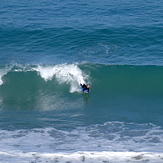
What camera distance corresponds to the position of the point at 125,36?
125ft

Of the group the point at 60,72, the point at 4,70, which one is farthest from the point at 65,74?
the point at 4,70

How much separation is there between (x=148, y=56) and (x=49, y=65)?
9998 mm

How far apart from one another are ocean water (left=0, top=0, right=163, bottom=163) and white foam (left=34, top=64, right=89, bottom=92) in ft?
0.30

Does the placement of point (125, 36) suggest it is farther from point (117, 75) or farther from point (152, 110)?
point (152, 110)

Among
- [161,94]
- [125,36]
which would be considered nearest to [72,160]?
[161,94]

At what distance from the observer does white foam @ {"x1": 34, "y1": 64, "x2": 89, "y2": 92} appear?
3009cm

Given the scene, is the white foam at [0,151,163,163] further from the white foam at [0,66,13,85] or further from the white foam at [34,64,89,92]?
the white foam at [0,66,13,85]

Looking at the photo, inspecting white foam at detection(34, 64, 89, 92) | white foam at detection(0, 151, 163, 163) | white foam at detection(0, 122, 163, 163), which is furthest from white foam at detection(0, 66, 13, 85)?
white foam at detection(0, 151, 163, 163)

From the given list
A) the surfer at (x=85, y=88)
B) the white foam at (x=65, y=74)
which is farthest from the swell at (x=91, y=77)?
the surfer at (x=85, y=88)

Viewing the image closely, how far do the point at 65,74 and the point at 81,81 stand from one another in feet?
6.15

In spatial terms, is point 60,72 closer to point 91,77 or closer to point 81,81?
point 81,81

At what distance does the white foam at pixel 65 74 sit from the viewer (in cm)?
3009

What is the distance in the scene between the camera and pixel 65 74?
31.0 metres

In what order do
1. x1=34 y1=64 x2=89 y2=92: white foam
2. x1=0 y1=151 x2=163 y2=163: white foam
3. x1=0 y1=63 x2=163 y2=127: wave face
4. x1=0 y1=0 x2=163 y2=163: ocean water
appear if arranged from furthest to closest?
x1=34 y1=64 x2=89 y2=92: white foam, x1=0 y1=63 x2=163 y2=127: wave face, x1=0 y1=0 x2=163 y2=163: ocean water, x1=0 y1=151 x2=163 y2=163: white foam
